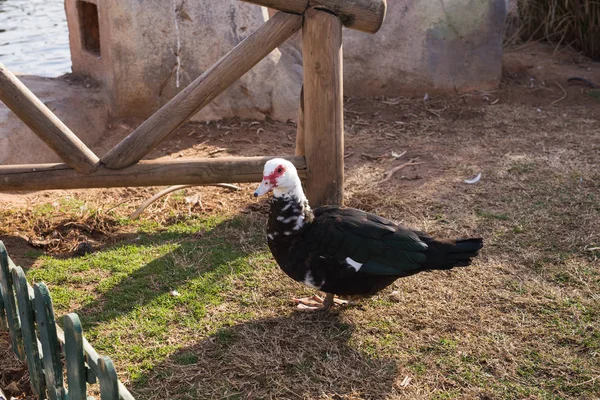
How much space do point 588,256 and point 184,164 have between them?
8.68 ft

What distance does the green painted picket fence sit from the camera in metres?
2.03

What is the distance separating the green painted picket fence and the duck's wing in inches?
54.0

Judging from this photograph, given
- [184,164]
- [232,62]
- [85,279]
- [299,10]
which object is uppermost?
[299,10]

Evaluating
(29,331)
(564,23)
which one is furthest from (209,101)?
(564,23)

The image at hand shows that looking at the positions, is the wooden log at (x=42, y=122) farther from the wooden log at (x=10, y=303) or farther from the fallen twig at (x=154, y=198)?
the wooden log at (x=10, y=303)

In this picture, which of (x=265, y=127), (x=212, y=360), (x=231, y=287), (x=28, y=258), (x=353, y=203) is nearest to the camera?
(x=212, y=360)

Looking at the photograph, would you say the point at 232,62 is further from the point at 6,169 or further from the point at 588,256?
the point at 588,256

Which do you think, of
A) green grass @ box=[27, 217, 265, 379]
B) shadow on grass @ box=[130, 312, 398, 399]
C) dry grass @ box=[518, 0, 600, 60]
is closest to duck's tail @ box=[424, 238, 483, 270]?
shadow on grass @ box=[130, 312, 398, 399]

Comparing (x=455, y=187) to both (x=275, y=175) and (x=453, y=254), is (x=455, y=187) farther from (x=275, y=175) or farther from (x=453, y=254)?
(x=275, y=175)

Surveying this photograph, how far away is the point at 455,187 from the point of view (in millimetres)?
5223

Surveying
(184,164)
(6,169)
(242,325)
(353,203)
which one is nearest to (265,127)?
(353,203)

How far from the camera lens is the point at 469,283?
154 inches

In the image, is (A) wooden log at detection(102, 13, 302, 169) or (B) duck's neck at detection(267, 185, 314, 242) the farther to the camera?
(A) wooden log at detection(102, 13, 302, 169)

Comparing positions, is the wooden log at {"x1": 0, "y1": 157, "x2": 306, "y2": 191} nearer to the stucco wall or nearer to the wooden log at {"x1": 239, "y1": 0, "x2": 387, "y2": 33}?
the wooden log at {"x1": 239, "y1": 0, "x2": 387, "y2": 33}
